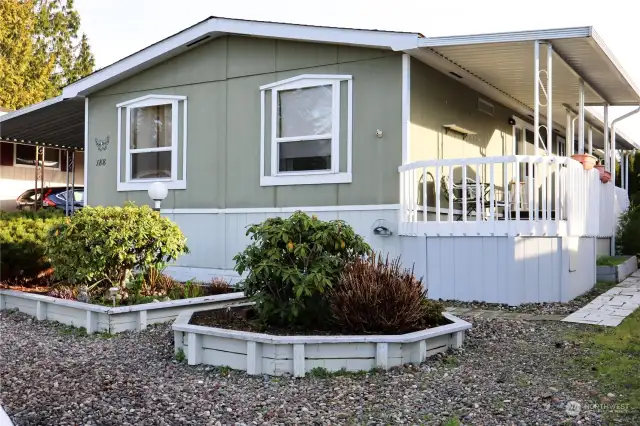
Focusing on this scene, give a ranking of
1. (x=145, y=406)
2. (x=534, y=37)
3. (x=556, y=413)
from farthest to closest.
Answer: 1. (x=534, y=37)
2. (x=145, y=406)
3. (x=556, y=413)

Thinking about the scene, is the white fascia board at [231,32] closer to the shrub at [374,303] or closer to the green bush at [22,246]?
the green bush at [22,246]

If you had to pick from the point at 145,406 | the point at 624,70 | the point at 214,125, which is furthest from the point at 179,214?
the point at 624,70

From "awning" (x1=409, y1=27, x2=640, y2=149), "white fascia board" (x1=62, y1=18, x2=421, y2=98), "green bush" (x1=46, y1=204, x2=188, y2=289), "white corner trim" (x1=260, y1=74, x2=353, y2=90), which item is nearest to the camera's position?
"green bush" (x1=46, y1=204, x2=188, y2=289)

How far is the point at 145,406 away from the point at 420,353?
202 cm

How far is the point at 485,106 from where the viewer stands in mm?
10984

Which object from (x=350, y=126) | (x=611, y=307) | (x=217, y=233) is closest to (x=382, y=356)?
(x=611, y=307)

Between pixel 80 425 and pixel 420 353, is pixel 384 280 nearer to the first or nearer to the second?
pixel 420 353

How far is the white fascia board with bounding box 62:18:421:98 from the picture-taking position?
26.7ft

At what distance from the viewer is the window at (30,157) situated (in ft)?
68.1

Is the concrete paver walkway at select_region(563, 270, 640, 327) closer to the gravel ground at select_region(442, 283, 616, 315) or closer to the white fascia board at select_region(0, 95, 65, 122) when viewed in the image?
the gravel ground at select_region(442, 283, 616, 315)

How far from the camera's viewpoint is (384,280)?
498 centimetres

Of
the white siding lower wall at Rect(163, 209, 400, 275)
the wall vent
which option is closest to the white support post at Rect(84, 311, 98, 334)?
the white siding lower wall at Rect(163, 209, 400, 275)

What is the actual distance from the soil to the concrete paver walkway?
2.57 meters

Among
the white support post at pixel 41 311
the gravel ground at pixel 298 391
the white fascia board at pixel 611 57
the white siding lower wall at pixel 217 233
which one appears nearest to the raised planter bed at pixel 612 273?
the white fascia board at pixel 611 57
